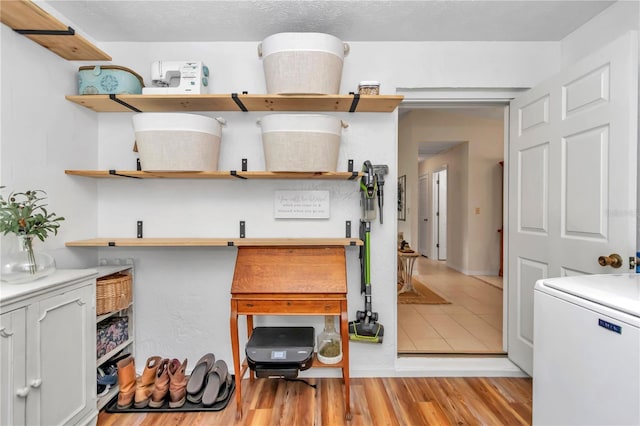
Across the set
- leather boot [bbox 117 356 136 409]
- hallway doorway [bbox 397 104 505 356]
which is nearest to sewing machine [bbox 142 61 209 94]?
leather boot [bbox 117 356 136 409]

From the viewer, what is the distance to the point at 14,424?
1256 millimetres

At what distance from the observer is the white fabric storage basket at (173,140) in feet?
5.74

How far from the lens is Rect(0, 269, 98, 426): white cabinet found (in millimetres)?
1251

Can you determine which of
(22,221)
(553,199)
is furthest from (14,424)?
(553,199)

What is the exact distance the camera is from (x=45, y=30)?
1618 mm

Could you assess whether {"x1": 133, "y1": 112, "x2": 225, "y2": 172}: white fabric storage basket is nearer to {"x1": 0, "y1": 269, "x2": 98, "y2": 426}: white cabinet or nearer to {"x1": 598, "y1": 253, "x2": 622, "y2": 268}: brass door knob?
{"x1": 0, "y1": 269, "x2": 98, "y2": 426}: white cabinet

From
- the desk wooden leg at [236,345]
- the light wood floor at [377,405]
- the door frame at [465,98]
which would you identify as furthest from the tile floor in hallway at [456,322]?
the desk wooden leg at [236,345]

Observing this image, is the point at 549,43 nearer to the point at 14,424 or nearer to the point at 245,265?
the point at 245,265

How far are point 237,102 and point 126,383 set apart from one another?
1.85 m

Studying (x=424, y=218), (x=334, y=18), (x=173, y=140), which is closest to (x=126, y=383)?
(x=173, y=140)

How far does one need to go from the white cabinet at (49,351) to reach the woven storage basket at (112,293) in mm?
178

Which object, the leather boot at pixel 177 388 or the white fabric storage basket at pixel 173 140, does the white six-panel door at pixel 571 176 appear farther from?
the leather boot at pixel 177 388

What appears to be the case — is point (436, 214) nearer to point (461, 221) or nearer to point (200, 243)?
point (461, 221)

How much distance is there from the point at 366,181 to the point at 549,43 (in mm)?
1651
